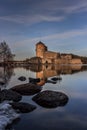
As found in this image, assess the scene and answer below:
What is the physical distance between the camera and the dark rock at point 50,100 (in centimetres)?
2097

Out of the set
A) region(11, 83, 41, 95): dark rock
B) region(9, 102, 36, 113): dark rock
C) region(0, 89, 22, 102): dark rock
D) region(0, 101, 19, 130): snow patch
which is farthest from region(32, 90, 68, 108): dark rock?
region(11, 83, 41, 95): dark rock

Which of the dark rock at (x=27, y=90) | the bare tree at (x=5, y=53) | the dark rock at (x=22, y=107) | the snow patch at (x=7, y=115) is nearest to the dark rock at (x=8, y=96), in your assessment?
the dark rock at (x=22, y=107)

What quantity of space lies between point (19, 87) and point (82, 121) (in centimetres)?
1319

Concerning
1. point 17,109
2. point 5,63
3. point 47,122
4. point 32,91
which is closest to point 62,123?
point 47,122

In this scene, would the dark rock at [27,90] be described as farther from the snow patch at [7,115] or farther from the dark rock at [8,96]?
the snow patch at [7,115]

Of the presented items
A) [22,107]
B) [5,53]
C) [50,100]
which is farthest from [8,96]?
[5,53]

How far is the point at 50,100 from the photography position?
21.4 m

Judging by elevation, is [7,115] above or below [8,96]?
below

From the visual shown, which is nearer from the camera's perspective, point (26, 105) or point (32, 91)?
point (26, 105)

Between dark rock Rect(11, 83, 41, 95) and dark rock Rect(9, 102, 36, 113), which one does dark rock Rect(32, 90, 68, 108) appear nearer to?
dark rock Rect(9, 102, 36, 113)

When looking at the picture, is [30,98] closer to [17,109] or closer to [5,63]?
[17,109]

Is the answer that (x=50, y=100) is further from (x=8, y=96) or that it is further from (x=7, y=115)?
(x=7, y=115)

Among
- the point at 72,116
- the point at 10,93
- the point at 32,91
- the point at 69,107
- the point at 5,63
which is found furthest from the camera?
the point at 5,63

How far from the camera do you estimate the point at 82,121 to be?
16.3 m
